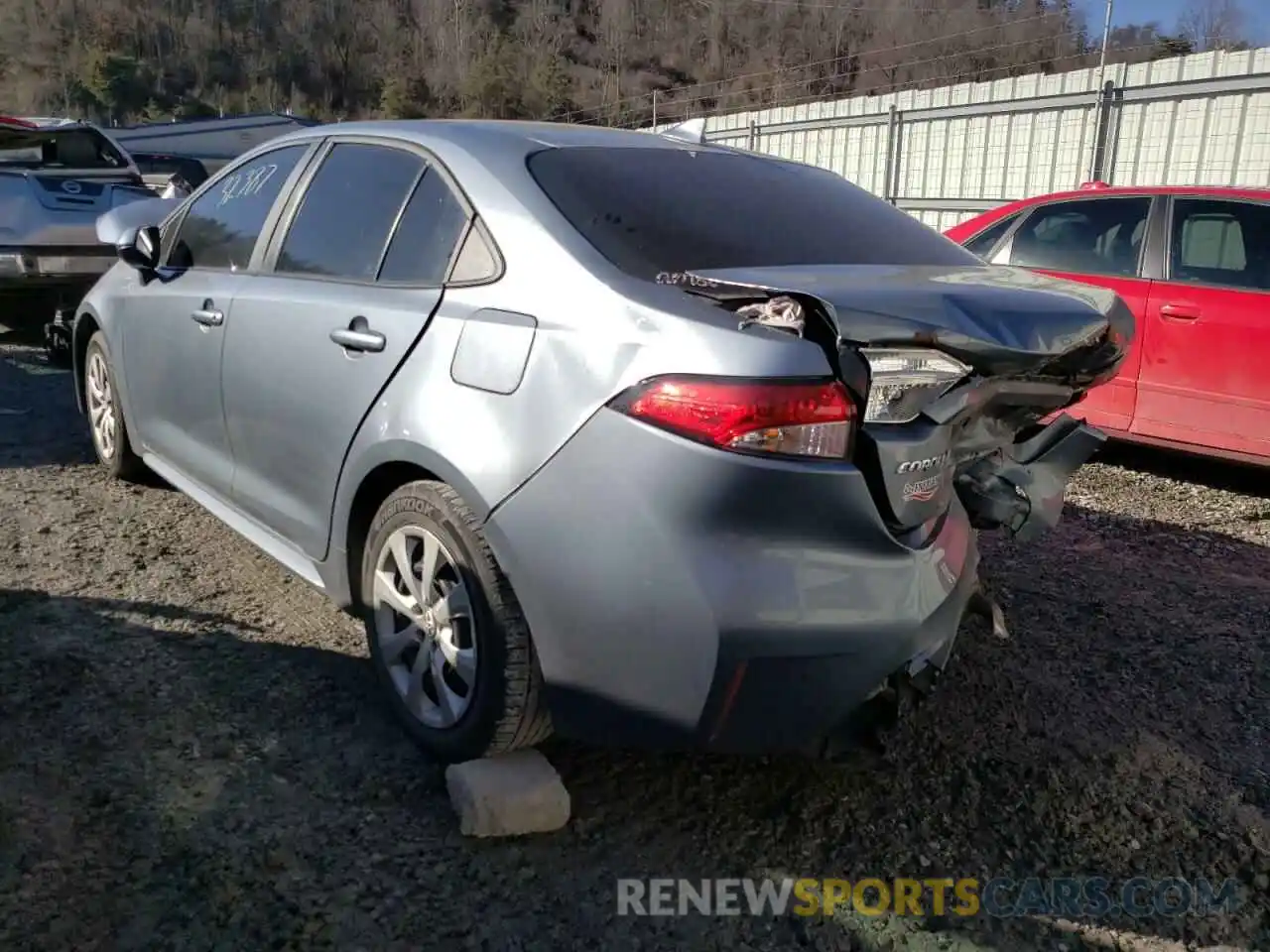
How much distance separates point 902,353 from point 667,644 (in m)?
0.77

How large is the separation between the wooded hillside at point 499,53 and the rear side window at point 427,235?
30.2 meters

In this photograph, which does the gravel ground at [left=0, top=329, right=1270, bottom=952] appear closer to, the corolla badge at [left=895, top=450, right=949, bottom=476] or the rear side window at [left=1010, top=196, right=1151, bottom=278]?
the corolla badge at [left=895, top=450, right=949, bottom=476]

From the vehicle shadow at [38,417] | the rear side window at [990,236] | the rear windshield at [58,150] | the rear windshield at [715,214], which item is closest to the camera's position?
the rear windshield at [715,214]

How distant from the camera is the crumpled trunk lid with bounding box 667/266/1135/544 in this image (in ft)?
7.05

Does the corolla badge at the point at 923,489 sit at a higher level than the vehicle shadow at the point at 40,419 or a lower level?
higher

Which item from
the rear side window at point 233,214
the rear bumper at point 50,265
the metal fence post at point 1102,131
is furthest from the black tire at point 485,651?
the metal fence post at point 1102,131

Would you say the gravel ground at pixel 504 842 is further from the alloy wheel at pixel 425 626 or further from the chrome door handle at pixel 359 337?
the chrome door handle at pixel 359 337

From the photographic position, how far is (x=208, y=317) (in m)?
3.56

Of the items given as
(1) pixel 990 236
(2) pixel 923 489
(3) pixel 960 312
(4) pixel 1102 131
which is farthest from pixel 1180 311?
(4) pixel 1102 131

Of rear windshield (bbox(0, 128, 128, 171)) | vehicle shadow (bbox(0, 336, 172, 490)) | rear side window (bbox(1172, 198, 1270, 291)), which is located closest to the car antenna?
vehicle shadow (bbox(0, 336, 172, 490))

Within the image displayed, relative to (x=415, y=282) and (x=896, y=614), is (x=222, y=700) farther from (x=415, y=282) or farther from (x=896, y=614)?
(x=896, y=614)

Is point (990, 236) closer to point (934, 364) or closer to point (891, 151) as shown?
point (934, 364)

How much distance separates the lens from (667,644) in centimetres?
214

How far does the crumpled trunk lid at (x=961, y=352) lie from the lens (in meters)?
2.15
